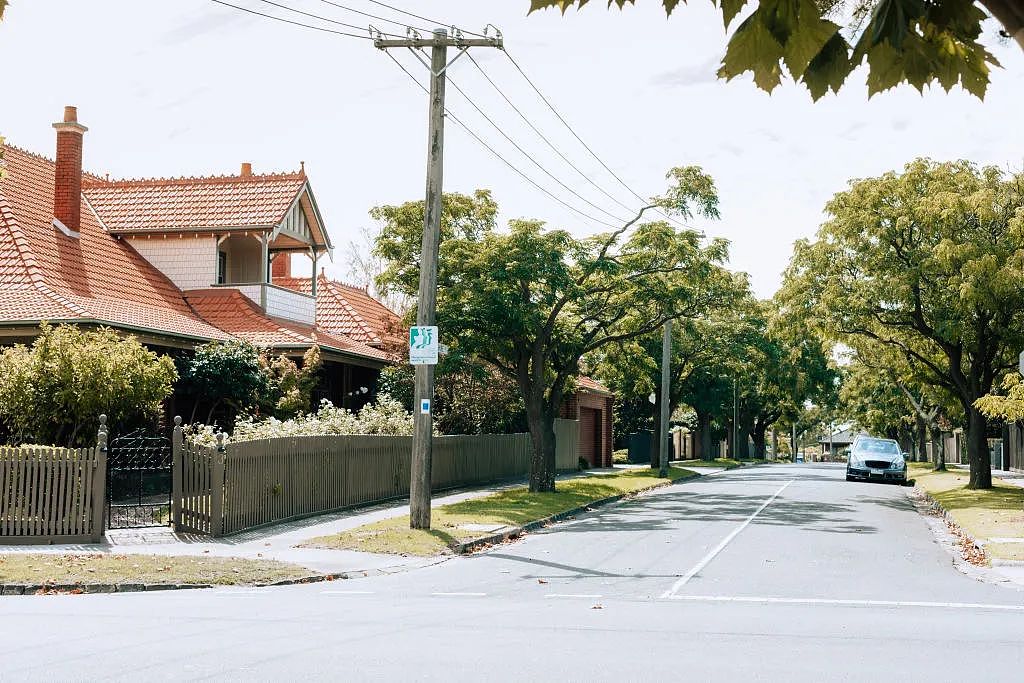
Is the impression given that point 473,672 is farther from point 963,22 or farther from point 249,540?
point 249,540

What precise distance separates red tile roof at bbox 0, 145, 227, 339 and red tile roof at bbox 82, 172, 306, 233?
85cm

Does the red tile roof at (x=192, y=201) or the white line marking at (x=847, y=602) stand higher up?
the red tile roof at (x=192, y=201)

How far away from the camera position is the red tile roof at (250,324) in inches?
1173

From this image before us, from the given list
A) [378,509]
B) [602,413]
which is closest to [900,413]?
[602,413]

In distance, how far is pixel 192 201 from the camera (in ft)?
112

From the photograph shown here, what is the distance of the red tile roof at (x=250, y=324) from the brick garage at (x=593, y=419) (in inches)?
648

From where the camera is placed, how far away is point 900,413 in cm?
6619

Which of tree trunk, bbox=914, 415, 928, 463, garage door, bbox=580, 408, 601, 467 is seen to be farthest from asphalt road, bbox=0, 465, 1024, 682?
tree trunk, bbox=914, 415, 928, 463

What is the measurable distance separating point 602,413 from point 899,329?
794 inches

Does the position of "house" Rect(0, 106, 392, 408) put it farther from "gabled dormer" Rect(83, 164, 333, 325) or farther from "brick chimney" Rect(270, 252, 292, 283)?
"brick chimney" Rect(270, 252, 292, 283)

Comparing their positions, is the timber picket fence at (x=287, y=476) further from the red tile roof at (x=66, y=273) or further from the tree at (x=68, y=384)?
the red tile roof at (x=66, y=273)

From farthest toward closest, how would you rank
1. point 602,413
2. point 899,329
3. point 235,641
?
point 602,413 < point 899,329 < point 235,641

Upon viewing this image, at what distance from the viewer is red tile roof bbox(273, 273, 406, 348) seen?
36812 millimetres

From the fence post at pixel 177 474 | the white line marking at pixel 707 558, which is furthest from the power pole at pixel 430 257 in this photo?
the white line marking at pixel 707 558
